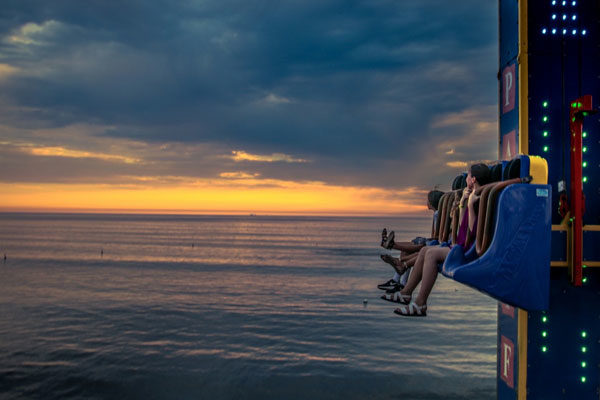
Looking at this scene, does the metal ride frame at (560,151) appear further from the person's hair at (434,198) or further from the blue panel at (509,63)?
the person's hair at (434,198)

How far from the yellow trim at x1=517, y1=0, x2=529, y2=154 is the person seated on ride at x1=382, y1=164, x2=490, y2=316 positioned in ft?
3.14

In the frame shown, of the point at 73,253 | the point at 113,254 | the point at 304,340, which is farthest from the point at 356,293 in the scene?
the point at 73,253

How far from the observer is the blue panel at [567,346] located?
560 centimetres

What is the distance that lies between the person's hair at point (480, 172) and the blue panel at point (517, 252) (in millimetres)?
758

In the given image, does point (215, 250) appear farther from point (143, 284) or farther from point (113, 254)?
point (143, 284)

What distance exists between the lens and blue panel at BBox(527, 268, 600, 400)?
5602mm

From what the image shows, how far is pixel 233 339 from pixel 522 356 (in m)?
27.2

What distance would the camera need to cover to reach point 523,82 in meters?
5.61

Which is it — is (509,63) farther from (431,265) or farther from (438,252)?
(431,265)

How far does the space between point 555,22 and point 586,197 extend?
203 cm

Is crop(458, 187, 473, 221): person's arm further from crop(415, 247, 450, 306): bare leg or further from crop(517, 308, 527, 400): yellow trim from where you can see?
crop(517, 308, 527, 400): yellow trim

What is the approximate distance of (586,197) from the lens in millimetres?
5465

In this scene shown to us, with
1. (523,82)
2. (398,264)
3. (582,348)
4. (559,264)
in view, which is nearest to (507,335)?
(582,348)

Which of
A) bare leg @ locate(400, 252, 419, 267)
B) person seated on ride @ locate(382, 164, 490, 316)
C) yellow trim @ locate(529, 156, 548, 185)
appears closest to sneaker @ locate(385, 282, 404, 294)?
bare leg @ locate(400, 252, 419, 267)
